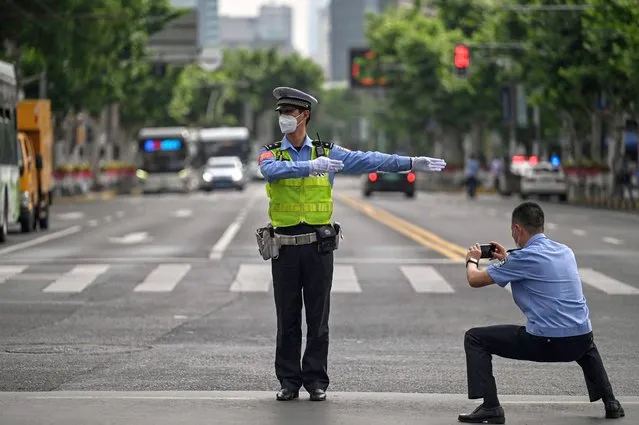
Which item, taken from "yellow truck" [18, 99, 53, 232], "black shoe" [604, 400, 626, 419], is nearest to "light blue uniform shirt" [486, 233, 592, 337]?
"black shoe" [604, 400, 626, 419]

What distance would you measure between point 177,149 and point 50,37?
1523 inches

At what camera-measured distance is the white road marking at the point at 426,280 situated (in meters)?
22.2

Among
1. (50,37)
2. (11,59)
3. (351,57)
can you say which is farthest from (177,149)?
(351,57)

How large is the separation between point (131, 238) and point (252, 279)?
11.9 m

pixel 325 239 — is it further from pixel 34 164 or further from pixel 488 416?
pixel 34 164

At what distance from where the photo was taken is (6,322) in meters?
17.5

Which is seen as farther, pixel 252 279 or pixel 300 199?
pixel 252 279

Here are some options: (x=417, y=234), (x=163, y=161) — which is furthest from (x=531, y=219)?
(x=163, y=161)

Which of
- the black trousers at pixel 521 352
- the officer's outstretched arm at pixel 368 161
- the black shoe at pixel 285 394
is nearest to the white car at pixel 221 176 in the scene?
the officer's outstretched arm at pixel 368 161

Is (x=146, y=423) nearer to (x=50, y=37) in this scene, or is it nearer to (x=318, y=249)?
(x=318, y=249)

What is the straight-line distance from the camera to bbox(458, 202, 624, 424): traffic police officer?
10.3 m

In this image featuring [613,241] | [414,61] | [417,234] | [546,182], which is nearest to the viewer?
[613,241]

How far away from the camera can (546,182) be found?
220 ft

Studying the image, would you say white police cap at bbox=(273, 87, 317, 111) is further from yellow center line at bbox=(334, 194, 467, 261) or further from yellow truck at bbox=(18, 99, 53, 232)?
yellow truck at bbox=(18, 99, 53, 232)
